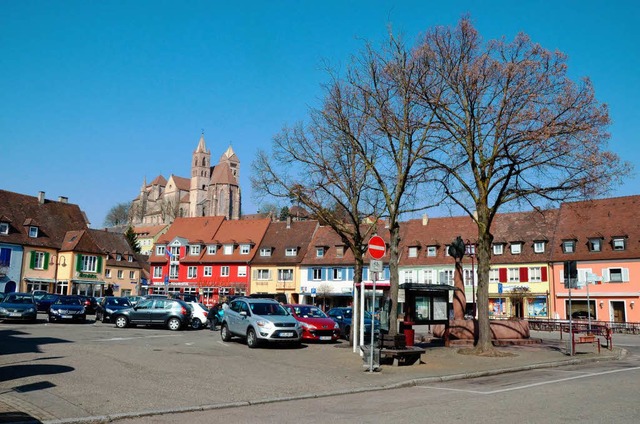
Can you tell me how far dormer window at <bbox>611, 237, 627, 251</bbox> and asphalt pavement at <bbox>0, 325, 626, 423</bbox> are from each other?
2935 centimetres

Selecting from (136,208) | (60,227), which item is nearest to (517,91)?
(60,227)

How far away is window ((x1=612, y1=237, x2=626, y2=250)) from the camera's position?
5125 cm

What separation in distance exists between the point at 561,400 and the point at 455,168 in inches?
478

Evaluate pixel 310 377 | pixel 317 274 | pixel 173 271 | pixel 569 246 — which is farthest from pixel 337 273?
pixel 310 377

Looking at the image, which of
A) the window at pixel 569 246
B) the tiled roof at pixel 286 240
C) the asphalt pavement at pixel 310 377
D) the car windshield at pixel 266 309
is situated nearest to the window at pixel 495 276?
the window at pixel 569 246

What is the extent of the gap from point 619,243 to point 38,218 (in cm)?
5884

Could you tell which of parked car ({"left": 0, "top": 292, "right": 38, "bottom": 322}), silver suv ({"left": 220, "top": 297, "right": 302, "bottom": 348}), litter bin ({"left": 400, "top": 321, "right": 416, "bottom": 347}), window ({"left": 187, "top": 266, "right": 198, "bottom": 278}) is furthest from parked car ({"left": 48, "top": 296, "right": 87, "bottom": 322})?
window ({"left": 187, "top": 266, "right": 198, "bottom": 278})

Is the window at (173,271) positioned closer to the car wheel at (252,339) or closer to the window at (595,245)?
the window at (595,245)

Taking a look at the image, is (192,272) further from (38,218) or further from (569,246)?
(569,246)

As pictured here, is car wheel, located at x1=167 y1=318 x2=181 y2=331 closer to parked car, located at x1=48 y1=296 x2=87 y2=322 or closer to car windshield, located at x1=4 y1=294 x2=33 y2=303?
parked car, located at x1=48 y1=296 x2=87 y2=322

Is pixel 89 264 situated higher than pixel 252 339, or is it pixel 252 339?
pixel 89 264

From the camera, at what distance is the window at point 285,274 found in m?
68.1

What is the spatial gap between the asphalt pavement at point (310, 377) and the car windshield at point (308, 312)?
2.91 m

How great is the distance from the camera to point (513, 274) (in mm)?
56656
